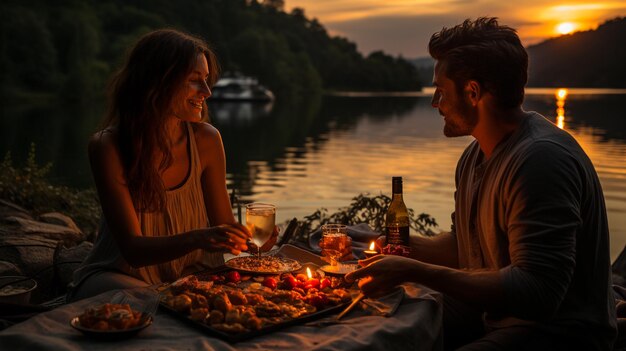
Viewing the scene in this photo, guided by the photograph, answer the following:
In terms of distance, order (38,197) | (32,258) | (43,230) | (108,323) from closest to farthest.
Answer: (108,323), (32,258), (43,230), (38,197)

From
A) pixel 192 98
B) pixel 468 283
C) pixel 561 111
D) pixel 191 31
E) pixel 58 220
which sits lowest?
pixel 561 111

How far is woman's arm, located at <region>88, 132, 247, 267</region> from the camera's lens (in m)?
2.90

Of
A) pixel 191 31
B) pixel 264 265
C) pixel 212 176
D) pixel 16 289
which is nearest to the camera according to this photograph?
pixel 264 265

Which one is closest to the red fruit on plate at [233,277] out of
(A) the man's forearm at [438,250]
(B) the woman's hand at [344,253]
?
(B) the woman's hand at [344,253]

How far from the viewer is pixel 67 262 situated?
522 centimetres

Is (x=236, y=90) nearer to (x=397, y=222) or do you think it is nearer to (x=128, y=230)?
(x=128, y=230)

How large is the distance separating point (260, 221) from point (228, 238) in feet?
0.49

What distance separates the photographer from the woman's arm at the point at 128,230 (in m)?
2.90

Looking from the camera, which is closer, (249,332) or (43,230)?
(249,332)

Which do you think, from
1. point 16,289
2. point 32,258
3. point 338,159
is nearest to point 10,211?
point 32,258

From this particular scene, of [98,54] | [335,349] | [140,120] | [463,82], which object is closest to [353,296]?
[335,349]

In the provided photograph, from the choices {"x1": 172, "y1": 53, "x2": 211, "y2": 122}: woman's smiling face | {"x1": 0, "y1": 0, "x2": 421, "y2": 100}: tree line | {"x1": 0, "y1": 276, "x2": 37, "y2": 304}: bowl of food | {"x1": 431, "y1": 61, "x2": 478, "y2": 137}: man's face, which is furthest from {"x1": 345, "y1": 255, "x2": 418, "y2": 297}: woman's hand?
{"x1": 0, "y1": 0, "x2": 421, "y2": 100}: tree line

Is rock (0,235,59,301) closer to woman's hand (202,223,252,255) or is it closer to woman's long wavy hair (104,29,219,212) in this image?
woman's long wavy hair (104,29,219,212)

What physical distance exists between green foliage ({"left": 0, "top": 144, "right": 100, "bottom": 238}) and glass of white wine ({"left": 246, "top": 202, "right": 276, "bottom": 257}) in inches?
220
